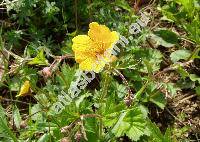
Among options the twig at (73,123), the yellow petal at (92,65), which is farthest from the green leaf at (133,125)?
the yellow petal at (92,65)

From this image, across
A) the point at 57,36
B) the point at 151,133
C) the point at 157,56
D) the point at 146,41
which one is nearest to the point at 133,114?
the point at 151,133

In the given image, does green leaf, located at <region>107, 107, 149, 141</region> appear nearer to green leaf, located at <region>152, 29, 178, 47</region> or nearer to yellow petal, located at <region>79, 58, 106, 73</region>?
yellow petal, located at <region>79, 58, 106, 73</region>

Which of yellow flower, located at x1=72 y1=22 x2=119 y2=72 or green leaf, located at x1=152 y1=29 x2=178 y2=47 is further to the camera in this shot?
green leaf, located at x1=152 y1=29 x2=178 y2=47

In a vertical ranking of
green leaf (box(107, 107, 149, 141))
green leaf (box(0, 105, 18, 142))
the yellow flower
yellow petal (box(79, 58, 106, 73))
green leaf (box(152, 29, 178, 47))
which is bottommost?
green leaf (box(107, 107, 149, 141))

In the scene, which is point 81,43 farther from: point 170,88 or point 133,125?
point 170,88

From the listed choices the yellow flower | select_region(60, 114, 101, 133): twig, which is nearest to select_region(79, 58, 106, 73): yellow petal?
the yellow flower

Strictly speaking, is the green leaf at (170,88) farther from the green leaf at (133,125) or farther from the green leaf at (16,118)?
the green leaf at (16,118)
